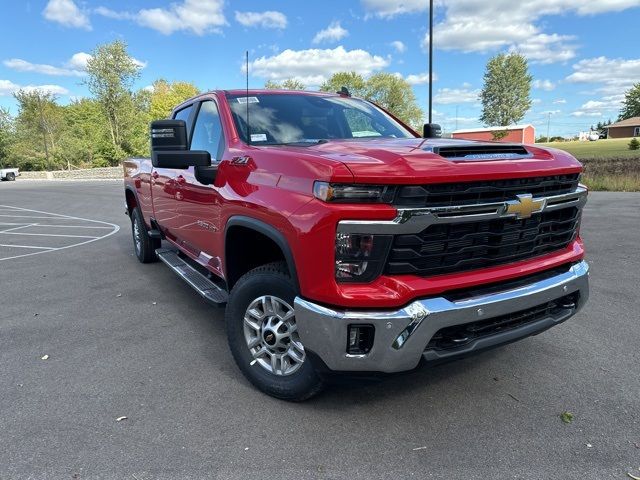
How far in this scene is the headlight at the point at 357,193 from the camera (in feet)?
7.79

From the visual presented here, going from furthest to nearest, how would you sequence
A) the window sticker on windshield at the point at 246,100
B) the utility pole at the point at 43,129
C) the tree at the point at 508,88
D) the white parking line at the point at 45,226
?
the tree at the point at 508,88
the utility pole at the point at 43,129
the white parking line at the point at 45,226
the window sticker on windshield at the point at 246,100

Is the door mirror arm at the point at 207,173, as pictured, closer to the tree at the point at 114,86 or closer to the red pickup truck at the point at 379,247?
the red pickup truck at the point at 379,247

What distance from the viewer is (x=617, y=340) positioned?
390 centimetres

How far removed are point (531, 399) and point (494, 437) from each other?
55cm

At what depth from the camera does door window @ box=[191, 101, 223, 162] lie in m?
3.87

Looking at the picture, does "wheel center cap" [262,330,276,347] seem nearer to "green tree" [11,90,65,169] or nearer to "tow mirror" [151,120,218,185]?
"tow mirror" [151,120,218,185]

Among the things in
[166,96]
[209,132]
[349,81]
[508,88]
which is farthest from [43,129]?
[508,88]

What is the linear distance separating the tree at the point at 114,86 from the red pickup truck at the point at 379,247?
47829 millimetres

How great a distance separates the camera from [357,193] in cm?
238

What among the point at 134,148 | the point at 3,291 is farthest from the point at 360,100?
the point at 134,148

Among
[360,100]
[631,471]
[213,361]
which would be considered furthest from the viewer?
[360,100]

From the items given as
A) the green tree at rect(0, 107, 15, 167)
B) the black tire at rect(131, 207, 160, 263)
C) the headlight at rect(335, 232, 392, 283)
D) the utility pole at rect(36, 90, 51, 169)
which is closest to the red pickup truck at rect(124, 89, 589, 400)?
the headlight at rect(335, 232, 392, 283)

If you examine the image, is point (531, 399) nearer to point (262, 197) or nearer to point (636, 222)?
point (262, 197)

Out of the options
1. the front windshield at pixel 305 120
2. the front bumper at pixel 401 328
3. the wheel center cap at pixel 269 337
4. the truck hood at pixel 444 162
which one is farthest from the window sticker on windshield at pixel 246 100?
the front bumper at pixel 401 328
